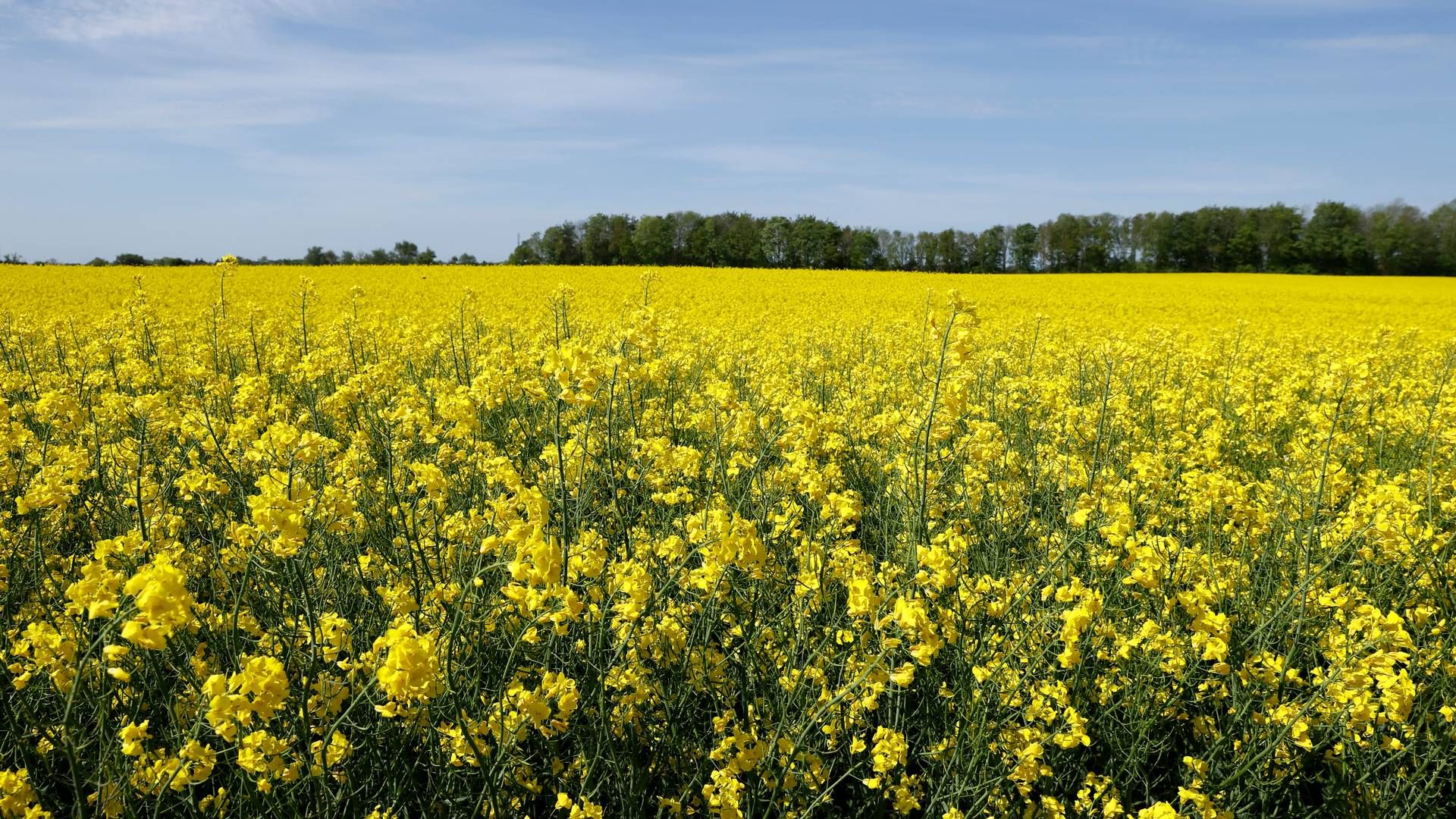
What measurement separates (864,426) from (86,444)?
5157 mm

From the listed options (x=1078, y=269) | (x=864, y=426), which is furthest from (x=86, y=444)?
(x=1078, y=269)

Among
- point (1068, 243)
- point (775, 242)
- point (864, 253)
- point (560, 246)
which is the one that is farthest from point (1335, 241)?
point (560, 246)

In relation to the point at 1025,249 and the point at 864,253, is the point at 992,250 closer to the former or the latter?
the point at 1025,249

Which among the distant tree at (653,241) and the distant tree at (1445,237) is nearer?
the distant tree at (1445,237)

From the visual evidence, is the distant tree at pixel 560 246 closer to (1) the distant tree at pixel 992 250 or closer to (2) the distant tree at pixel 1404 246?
(1) the distant tree at pixel 992 250

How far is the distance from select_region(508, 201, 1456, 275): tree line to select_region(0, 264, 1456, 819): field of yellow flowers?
164 ft

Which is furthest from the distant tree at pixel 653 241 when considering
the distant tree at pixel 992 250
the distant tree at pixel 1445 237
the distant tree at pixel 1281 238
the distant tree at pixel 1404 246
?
the distant tree at pixel 1445 237

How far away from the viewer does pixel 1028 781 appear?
7.86ft

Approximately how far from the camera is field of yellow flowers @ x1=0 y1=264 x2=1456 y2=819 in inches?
83.6

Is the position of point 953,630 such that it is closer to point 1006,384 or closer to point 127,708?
point 127,708

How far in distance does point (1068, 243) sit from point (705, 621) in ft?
221

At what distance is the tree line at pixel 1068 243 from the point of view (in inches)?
2041

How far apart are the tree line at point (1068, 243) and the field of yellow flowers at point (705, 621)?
49865mm

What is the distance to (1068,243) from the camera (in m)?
62.0
